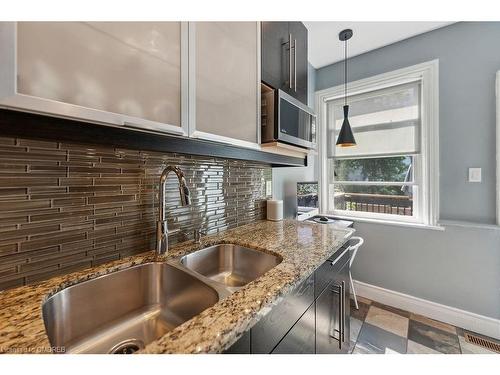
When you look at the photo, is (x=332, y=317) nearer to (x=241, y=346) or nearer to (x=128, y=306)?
(x=241, y=346)

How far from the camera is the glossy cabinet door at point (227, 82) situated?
2.64 ft

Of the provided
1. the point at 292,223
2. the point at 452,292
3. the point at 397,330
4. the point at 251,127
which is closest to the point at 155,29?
the point at 251,127

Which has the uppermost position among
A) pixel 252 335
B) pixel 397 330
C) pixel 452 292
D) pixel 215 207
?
pixel 215 207

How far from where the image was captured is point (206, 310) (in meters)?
0.52

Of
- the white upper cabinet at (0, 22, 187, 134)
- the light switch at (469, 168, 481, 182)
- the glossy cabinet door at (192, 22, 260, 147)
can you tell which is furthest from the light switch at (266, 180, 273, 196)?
the light switch at (469, 168, 481, 182)

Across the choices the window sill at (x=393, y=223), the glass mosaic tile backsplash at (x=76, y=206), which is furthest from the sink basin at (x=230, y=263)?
the window sill at (x=393, y=223)

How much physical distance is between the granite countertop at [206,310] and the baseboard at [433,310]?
150 centimetres

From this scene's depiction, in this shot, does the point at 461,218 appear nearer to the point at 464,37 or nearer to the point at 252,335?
the point at 464,37

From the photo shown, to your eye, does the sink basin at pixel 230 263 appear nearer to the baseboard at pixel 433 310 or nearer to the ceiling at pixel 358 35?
the baseboard at pixel 433 310

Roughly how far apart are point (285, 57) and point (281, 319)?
Answer: 4.63ft

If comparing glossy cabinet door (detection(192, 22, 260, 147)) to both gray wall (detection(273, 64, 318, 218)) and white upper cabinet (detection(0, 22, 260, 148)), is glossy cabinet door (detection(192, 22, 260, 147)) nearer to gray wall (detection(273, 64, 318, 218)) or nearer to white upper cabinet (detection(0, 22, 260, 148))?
white upper cabinet (detection(0, 22, 260, 148))

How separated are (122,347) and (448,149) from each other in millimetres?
2532

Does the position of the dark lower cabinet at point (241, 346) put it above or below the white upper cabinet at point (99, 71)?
below
